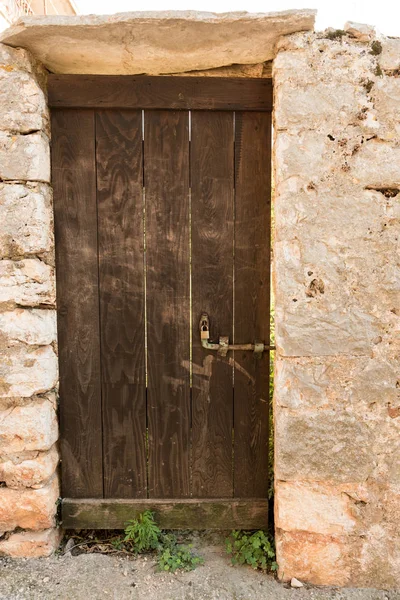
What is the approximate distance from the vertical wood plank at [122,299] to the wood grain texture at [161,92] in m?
0.08

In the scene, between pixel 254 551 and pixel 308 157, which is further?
pixel 254 551

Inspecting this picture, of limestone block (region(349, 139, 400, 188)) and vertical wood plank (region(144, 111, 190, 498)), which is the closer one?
limestone block (region(349, 139, 400, 188))

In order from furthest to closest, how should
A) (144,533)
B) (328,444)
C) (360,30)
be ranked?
1. (144,533)
2. (328,444)
3. (360,30)

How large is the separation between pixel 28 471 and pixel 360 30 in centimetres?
239

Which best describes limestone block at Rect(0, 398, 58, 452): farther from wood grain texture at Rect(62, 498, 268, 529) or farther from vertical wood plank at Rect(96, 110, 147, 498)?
wood grain texture at Rect(62, 498, 268, 529)

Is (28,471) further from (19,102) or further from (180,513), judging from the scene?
(19,102)

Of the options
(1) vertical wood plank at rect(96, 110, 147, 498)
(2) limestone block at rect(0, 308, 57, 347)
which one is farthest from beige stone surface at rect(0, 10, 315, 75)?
(2) limestone block at rect(0, 308, 57, 347)

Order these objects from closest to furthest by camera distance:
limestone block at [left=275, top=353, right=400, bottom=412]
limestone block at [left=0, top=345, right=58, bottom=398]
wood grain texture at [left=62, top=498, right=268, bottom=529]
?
limestone block at [left=275, top=353, right=400, bottom=412] → limestone block at [left=0, top=345, right=58, bottom=398] → wood grain texture at [left=62, top=498, right=268, bottom=529]

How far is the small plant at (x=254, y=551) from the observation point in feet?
6.38

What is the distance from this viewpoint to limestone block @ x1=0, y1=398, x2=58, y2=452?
191 centimetres

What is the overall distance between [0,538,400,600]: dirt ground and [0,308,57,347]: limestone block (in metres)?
1.04

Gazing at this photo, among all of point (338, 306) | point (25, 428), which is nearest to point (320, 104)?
point (338, 306)

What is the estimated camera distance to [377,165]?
67.9 inches

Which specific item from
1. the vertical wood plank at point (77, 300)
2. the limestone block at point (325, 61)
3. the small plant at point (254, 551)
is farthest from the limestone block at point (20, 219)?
the small plant at point (254, 551)
